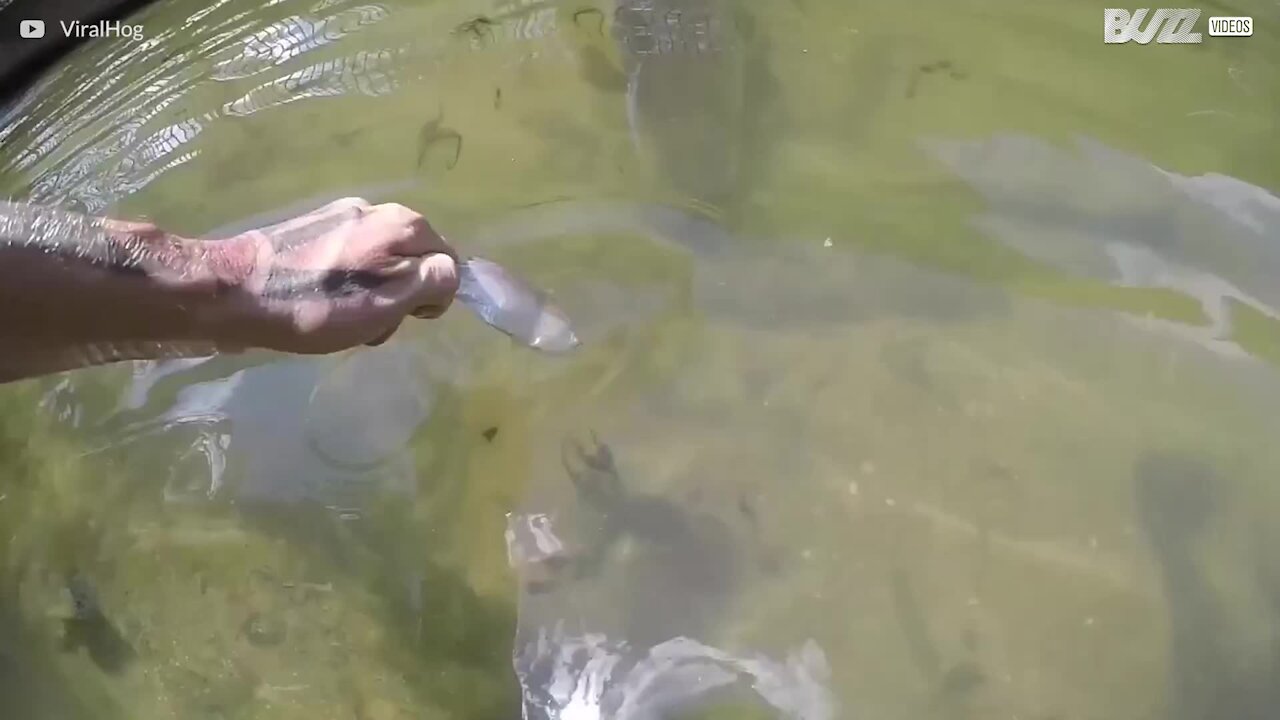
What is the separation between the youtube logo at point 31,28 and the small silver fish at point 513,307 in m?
0.67

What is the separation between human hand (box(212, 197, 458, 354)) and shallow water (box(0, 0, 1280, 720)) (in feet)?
1.48

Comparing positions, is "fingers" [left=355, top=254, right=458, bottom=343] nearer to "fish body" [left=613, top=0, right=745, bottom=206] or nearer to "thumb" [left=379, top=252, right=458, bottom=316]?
"thumb" [left=379, top=252, right=458, bottom=316]

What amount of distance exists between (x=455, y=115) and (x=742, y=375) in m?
0.55

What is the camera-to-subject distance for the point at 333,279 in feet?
3.11

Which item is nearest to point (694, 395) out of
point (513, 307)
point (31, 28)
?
point (513, 307)

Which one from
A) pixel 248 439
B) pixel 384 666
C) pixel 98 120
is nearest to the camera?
pixel 384 666

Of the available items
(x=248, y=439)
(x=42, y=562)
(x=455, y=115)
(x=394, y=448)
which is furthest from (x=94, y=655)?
(x=455, y=115)

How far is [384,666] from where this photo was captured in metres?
1.30

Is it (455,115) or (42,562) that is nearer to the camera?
(42,562)

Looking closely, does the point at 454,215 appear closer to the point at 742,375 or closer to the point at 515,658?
the point at 742,375

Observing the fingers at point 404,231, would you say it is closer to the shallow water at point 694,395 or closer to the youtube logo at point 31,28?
the shallow water at point 694,395

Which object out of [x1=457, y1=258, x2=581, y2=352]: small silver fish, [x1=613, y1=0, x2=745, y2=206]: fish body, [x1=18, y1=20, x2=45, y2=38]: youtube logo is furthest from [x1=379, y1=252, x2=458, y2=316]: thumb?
[x1=18, y1=20, x2=45, y2=38]: youtube logo

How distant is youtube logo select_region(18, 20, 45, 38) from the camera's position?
4.78 feet

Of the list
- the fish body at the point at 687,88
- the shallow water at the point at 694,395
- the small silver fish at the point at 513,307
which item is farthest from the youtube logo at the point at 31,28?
the fish body at the point at 687,88
